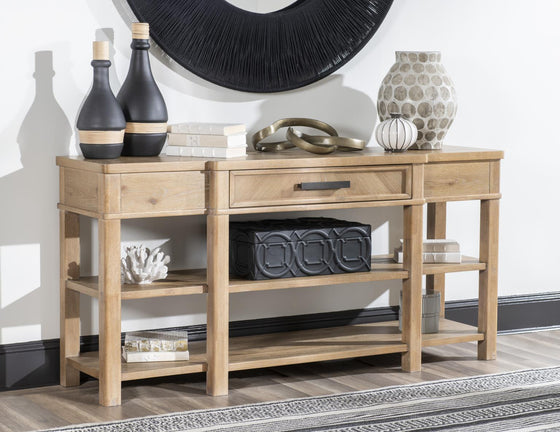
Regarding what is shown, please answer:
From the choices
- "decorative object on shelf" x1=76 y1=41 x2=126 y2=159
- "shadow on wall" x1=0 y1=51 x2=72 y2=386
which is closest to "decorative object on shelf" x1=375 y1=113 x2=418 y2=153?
"decorative object on shelf" x1=76 y1=41 x2=126 y2=159

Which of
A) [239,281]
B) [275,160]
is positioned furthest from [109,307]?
[275,160]

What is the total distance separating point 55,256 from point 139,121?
53 cm

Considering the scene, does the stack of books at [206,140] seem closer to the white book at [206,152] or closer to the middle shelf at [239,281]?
the white book at [206,152]

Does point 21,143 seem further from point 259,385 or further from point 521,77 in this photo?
point 521,77

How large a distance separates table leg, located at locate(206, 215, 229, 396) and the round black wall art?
2.10 feet

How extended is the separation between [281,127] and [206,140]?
0.47 m

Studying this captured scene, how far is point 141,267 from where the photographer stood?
9.68ft

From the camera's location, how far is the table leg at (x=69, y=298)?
3.02m

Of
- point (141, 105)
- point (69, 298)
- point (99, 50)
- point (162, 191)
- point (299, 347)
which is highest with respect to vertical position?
point (99, 50)

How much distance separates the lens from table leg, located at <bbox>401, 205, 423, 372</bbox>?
10.4ft

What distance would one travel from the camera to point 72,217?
302cm

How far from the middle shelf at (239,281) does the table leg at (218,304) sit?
0.04 m

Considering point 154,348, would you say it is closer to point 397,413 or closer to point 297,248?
point 297,248

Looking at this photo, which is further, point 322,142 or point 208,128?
point 322,142
